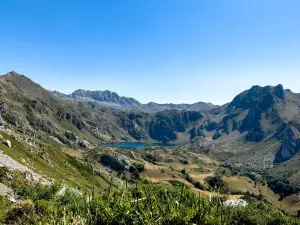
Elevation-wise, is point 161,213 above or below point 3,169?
above

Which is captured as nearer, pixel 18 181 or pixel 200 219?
pixel 200 219

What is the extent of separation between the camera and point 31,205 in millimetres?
28562

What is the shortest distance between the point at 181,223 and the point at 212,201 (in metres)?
1.32

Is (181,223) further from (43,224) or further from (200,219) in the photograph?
(43,224)

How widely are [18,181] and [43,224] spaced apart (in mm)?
59050

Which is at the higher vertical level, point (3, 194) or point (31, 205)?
point (31, 205)

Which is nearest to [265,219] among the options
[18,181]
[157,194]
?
[18,181]

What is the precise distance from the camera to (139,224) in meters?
10.5

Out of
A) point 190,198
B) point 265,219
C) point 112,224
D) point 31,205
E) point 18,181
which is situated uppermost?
point 190,198

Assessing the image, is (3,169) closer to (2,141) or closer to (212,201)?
(2,141)

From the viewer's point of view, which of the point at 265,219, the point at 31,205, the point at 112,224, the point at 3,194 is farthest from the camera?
the point at 265,219

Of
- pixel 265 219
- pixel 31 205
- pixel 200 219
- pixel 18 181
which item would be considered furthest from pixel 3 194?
pixel 265 219

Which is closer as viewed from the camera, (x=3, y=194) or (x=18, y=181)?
(x=3, y=194)

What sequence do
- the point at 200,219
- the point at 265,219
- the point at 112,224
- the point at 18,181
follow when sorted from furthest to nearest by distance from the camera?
the point at 265,219, the point at 18,181, the point at 112,224, the point at 200,219
